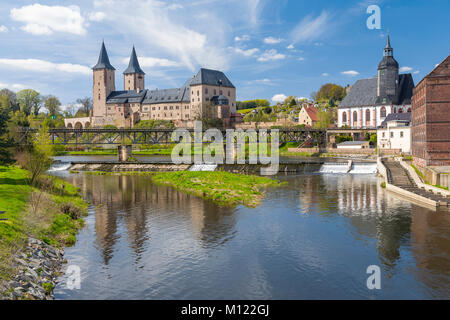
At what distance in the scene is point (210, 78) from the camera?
147750 mm

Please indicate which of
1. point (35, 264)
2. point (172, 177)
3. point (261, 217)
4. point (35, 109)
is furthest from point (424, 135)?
point (35, 109)

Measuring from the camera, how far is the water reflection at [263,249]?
16.6 m

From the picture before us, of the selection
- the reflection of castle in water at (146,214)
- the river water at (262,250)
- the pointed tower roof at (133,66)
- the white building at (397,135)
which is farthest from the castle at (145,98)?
the river water at (262,250)

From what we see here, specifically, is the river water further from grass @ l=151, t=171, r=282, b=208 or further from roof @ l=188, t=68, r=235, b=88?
roof @ l=188, t=68, r=235, b=88

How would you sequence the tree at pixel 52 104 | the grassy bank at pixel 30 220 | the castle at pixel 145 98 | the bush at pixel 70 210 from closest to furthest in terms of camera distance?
the grassy bank at pixel 30 220 < the bush at pixel 70 210 < the castle at pixel 145 98 < the tree at pixel 52 104

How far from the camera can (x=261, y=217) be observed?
29.5 meters

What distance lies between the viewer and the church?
349 ft

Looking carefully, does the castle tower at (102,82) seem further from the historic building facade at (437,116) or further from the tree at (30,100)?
the historic building facade at (437,116)

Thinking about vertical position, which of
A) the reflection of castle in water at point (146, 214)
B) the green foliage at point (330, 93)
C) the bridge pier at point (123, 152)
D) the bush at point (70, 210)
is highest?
the green foliage at point (330, 93)

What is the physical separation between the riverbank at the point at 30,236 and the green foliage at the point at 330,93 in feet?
515

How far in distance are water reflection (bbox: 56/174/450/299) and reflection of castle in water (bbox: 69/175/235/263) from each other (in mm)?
82
